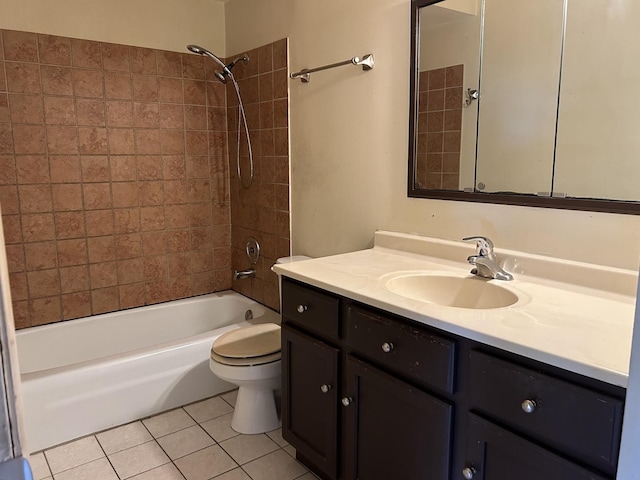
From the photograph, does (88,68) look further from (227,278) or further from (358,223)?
(358,223)

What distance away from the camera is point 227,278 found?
3.34 meters

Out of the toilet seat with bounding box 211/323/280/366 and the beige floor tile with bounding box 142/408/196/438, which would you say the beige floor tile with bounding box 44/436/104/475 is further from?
the toilet seat with bounding box 211/323/280/366

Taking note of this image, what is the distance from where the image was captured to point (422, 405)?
1.29m

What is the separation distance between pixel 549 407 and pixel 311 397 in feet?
3.02

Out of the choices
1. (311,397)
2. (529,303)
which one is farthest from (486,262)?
(311,397)

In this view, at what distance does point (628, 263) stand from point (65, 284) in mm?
2715

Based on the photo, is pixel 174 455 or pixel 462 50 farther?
pixel 174 455

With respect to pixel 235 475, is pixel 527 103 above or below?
above

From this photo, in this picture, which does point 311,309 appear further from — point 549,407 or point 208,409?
point 208,409

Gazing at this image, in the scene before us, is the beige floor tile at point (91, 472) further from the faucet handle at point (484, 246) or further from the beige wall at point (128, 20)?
the beige wall at point (128, 20)

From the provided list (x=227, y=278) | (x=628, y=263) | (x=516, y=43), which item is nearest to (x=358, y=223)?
(x=516, y=43)

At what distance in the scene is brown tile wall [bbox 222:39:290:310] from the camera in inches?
106

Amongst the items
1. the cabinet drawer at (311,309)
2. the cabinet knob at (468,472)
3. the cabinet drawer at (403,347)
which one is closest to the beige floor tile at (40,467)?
the cabinet drawer at (311,309)

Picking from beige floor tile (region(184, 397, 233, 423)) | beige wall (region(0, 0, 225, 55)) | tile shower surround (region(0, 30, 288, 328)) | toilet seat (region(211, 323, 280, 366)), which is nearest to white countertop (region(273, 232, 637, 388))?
toilet seat (region(211, 323, 280, 366))
